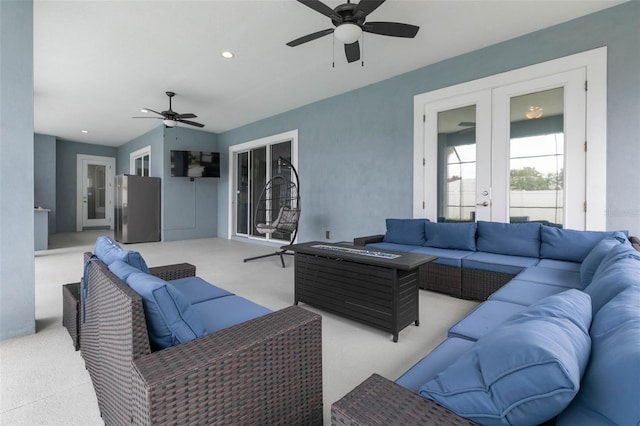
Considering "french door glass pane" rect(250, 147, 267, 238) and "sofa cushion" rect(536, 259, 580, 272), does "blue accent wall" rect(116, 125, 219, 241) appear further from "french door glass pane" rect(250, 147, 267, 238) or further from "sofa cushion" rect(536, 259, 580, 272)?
"sofa cushion" rect(536, 259, 580, 272)

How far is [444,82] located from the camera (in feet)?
13.0

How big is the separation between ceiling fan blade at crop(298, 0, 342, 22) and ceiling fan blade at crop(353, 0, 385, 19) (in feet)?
0.48

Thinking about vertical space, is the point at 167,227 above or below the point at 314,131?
below

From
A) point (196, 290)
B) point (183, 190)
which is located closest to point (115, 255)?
point (196, 290)

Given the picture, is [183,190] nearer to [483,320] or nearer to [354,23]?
[354,23]

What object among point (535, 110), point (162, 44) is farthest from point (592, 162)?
point (162, 44)

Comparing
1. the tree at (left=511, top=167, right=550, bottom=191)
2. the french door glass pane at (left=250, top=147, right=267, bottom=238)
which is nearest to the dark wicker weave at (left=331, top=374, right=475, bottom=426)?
the tree at (left=511, top=167, right=550, bottom=191)

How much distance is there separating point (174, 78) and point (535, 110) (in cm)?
489

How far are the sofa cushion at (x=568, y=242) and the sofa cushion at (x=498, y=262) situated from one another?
160mm

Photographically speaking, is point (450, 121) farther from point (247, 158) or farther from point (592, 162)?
point (247, 158)

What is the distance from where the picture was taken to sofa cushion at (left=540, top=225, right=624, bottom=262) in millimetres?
2725

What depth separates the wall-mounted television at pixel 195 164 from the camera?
23.9 ft

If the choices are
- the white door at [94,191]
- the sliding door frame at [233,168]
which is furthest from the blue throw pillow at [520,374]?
the white door at [94,191]

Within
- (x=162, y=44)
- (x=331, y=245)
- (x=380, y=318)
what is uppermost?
(x=162, y=44)
